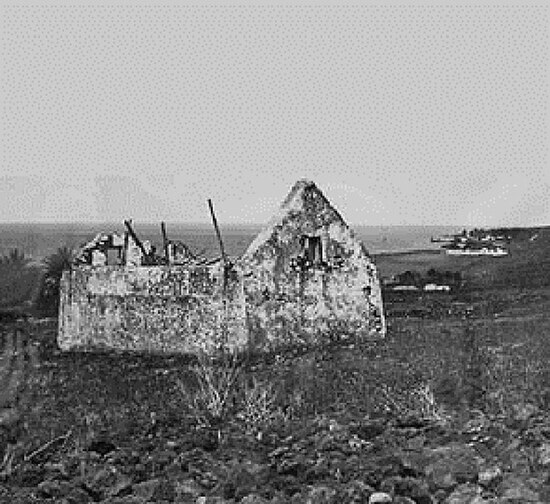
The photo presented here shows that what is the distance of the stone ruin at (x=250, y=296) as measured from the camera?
2247 cm

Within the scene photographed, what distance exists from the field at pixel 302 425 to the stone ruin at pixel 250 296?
0.71 meters

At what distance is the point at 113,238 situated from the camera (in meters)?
28.2

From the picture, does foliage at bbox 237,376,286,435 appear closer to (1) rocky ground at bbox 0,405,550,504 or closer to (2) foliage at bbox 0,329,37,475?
(1) rocky ground at bbox 0,405,550,504

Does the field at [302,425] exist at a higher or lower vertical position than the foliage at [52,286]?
lower

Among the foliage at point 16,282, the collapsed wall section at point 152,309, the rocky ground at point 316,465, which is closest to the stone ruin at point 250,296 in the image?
the collapsed wall section at point 152,309

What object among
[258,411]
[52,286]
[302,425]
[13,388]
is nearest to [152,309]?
[13,388]

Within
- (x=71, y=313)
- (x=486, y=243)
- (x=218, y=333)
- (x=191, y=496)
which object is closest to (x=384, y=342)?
(x=218, y=333)

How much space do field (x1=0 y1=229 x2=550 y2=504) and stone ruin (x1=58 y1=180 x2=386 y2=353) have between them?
0.71m

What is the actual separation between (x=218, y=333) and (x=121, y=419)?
6.65m

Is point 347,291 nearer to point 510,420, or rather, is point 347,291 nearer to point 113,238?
point 113,238

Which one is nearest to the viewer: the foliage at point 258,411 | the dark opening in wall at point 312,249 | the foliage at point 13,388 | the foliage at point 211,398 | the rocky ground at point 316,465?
the rocky ground at point 316,465

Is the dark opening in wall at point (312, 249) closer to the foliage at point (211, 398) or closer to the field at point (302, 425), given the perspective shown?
the field at point (302, 425)

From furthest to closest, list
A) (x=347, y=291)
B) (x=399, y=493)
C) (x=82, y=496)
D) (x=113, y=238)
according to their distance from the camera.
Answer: (x=113, y=238)
(x=347, y=291)
(x=82, y=496)
(x=399, y=493)

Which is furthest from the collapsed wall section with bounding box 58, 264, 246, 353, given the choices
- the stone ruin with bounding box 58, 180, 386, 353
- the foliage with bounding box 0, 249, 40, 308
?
the foliage with bounding box 0, 249, 40, 308
